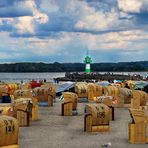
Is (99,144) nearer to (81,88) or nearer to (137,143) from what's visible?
(137,143)

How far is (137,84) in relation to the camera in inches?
2768

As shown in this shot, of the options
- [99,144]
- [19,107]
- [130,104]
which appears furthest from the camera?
[130,104]

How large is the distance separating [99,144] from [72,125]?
7.97 m

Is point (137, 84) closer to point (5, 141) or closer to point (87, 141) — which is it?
point (87, 141)

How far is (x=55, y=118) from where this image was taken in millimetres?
36562

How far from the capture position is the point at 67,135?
27594mm

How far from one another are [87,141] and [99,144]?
1.26 meters

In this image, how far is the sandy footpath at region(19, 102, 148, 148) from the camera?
80.1ft

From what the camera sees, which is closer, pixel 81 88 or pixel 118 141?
pixel 118 141

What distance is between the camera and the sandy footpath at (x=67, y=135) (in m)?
24.4

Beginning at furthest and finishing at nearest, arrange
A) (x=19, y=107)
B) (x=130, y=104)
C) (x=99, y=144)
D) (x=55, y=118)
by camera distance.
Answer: (x=130, y=104)
(x=55, y=118)
(x=19, y=107)
(x=99, y=144)

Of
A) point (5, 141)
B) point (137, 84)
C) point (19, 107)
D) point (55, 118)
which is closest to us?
point (5, 141)

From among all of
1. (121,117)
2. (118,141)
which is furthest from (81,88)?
(118,141)

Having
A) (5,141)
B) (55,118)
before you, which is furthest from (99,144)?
(55,118)
